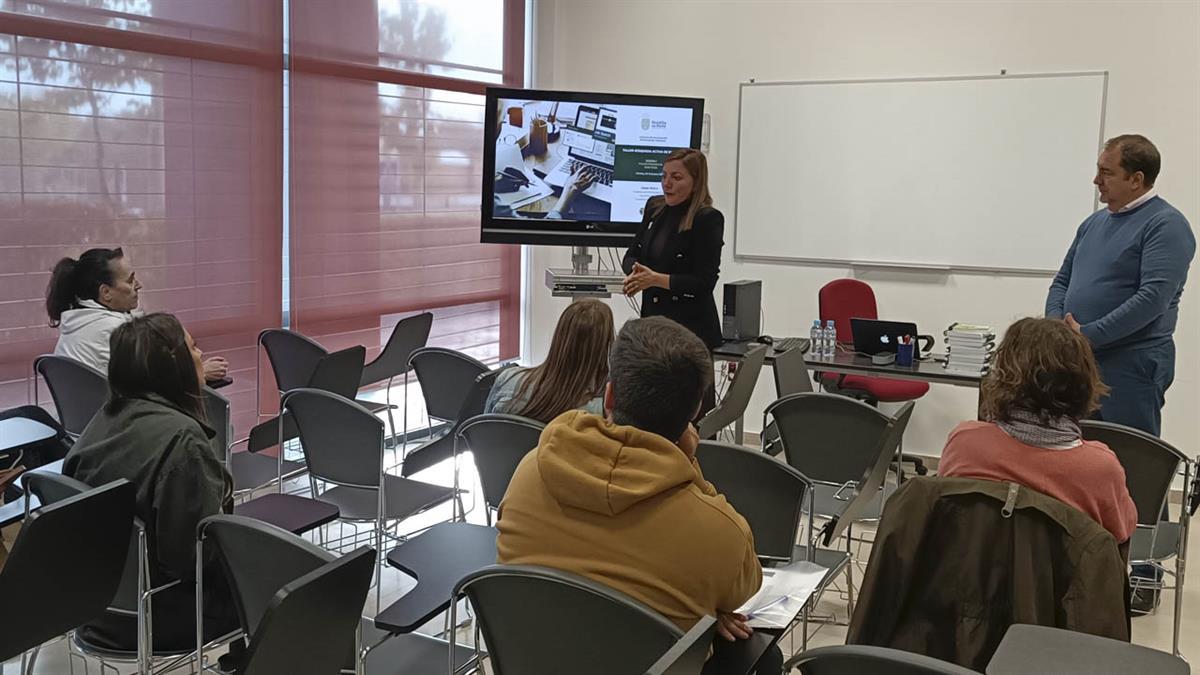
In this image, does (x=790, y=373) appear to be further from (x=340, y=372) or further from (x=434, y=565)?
(x=434, y=565)

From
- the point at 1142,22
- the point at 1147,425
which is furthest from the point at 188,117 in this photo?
the point at 1142,22

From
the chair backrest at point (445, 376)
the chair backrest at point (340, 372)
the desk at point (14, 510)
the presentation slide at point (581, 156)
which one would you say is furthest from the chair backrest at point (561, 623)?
the presentation slide at point (581, 156)

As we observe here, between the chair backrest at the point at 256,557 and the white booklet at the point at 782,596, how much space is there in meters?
0.83

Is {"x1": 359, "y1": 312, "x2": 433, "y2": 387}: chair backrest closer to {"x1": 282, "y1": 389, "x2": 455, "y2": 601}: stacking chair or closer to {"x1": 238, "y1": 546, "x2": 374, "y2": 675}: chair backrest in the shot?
{"x1": 282, "y1": 389, "x2": 455, "y2": 601}: stacking chair

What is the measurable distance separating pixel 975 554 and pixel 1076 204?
379 cm

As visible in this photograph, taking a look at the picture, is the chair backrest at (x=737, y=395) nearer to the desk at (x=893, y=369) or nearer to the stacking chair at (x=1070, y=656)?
the desk at (x=893, y=369)

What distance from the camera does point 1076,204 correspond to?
539 cm

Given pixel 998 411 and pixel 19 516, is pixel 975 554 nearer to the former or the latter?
pixel 998 411

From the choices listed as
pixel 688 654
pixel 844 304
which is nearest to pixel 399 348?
pixel 844 304

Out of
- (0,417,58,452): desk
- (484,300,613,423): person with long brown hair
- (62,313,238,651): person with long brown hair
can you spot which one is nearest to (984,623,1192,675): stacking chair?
(484,300,613,423): person with long brown hair

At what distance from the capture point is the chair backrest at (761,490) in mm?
2705

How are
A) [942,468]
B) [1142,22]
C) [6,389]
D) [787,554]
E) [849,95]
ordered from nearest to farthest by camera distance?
[942,468]
[787,554]
[6,389]
[1142,22]
[849,95]

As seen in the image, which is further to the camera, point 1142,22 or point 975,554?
point 1142,22

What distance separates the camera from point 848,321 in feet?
18.2
